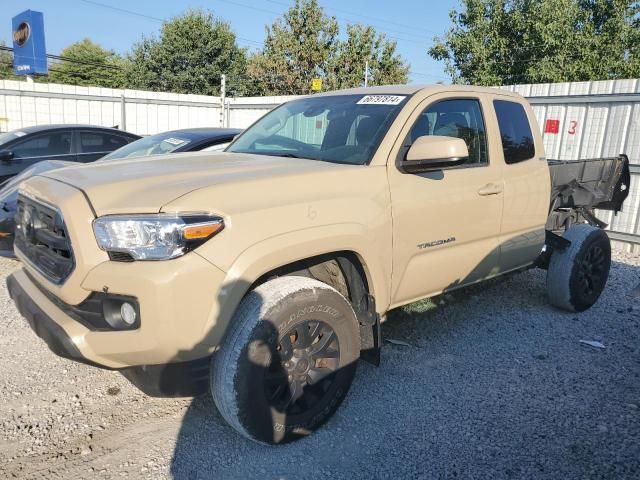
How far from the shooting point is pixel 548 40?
18984 millimetres

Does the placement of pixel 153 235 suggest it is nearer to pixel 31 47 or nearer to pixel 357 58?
pixel 31 47

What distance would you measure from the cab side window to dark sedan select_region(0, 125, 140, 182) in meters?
6.20

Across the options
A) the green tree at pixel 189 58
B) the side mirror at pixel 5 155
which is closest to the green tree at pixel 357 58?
the green tree at pixel 189 58

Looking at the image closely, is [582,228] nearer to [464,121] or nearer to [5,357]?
[464,121]

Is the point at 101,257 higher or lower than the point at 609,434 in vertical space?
higher

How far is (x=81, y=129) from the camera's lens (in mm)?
7906

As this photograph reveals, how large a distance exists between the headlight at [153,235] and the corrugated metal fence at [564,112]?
7.70 meters

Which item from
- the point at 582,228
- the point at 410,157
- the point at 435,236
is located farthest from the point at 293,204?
the point at 582,228

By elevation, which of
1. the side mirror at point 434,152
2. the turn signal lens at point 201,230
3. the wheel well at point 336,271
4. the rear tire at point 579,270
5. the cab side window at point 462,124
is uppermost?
the cab side window at point 462,124

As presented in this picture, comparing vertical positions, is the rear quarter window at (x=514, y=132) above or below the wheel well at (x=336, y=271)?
above

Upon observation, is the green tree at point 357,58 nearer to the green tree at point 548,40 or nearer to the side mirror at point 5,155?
the green tree at point 548,40

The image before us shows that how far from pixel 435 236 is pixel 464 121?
1014 millimetres

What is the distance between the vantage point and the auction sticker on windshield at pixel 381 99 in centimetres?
334

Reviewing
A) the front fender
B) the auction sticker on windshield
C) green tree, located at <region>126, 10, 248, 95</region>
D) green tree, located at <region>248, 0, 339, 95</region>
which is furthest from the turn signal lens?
green tree, located at <region>126, 10, 248, 95</region>
